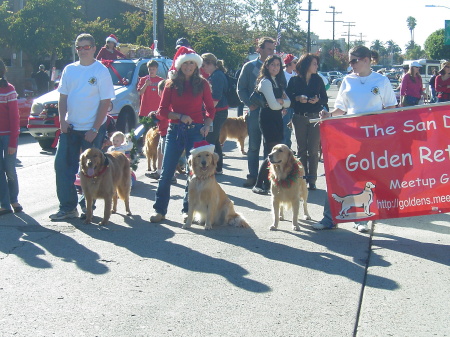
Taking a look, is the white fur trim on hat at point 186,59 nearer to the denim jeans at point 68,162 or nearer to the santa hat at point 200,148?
the santa hat at point 200,148

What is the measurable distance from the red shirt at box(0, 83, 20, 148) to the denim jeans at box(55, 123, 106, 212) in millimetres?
657

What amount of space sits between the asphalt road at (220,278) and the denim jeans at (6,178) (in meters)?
0.28

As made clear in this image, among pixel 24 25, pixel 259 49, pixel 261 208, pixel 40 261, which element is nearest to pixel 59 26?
pixel 24 25

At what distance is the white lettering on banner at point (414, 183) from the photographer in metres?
6.33

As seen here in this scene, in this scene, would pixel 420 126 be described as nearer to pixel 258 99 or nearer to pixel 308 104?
pixel 308 104

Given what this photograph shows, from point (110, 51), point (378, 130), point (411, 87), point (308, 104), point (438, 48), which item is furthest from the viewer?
point (438, 48)

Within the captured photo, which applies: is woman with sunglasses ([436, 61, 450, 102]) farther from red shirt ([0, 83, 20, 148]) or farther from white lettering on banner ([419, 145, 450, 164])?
red shirt ([0, 83, 20, 148])

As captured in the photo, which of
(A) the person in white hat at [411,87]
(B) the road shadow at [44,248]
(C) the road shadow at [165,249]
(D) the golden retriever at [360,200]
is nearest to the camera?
(C) the road shadow at [165,249]

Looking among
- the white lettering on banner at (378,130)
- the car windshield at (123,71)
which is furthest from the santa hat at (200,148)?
the car windshield at (123,71)

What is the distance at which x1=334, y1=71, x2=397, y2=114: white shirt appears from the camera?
6.62 meters

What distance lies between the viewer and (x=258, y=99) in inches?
355

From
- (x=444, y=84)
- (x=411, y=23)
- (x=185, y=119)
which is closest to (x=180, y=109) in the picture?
(x=185, y=119)

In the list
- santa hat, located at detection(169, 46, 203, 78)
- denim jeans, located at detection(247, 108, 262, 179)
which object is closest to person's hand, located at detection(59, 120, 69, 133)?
santa hat, located at detection(169, 46, 203, 78)

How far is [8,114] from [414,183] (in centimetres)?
475
